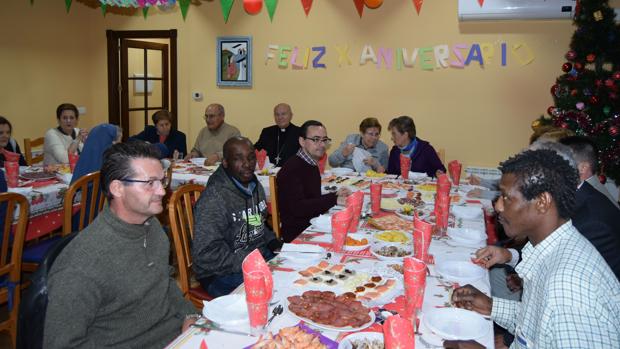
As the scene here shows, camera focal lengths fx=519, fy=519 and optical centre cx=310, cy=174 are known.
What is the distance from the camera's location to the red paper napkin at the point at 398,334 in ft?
4.00

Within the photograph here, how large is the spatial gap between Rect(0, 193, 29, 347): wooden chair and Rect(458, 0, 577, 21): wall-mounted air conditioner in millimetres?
4456

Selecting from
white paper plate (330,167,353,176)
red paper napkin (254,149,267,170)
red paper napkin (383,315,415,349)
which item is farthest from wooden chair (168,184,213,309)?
white paper plate (330,167,353,176)

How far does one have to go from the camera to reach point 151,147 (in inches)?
68.8

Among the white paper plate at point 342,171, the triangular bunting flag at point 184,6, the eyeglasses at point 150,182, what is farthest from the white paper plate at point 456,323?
the triangular bunting flag at point 184,6

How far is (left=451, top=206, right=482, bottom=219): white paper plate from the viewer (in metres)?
2.95

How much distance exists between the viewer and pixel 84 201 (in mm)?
3076

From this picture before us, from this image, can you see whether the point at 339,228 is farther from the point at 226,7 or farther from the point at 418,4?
the point at 226,7

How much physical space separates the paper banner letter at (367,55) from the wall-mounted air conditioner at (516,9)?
3.27ft

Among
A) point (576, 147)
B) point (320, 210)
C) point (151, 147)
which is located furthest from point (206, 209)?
point (576, 147)

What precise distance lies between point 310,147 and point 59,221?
171 cm

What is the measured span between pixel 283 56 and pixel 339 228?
14.1 feet

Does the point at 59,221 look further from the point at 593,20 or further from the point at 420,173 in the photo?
the point at 593,20

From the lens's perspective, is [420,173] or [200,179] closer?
[200,179]

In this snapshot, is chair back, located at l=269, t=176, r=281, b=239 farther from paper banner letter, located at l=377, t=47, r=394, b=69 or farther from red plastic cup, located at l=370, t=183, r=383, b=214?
paper banner letter, located at l=377, t=47, r=394, b=69
